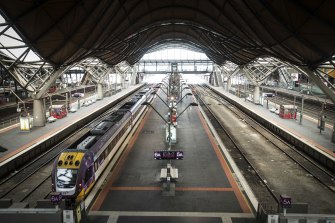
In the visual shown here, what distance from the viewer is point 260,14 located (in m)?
24.8

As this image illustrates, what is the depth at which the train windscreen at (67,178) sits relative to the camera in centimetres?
1639

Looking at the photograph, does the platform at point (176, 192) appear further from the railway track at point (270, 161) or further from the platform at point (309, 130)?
the platform at point (309, 130)

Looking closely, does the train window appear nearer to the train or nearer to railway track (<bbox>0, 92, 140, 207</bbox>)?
the train

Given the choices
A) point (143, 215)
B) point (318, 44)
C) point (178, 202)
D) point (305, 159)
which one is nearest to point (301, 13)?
point (318, 44)

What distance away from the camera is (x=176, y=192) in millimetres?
18609

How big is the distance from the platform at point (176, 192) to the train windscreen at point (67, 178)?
1.75 m

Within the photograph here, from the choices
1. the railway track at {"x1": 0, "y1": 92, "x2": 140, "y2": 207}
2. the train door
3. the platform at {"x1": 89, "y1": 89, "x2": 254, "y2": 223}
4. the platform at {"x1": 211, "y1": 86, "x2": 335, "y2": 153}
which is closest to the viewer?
the platform at {"x1": 89, "y1": 89, "x2": 254, "y2": 223}

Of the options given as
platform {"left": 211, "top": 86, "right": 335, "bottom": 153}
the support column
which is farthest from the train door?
the support column

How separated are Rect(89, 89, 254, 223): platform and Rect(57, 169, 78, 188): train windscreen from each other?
1.75 m

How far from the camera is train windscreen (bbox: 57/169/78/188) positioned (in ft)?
53.8

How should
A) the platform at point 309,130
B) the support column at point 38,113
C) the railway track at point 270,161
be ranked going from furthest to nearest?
the support column at point 38,113 → the platform at point 309,130 → the railway track at point 270,161

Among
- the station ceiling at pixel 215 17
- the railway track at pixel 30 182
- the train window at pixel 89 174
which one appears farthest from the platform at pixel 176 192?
the station ceiling at pixel 215 17

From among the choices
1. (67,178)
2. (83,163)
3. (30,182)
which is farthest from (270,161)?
(30,182)

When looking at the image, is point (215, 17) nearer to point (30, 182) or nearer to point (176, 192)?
point (176, 192)
